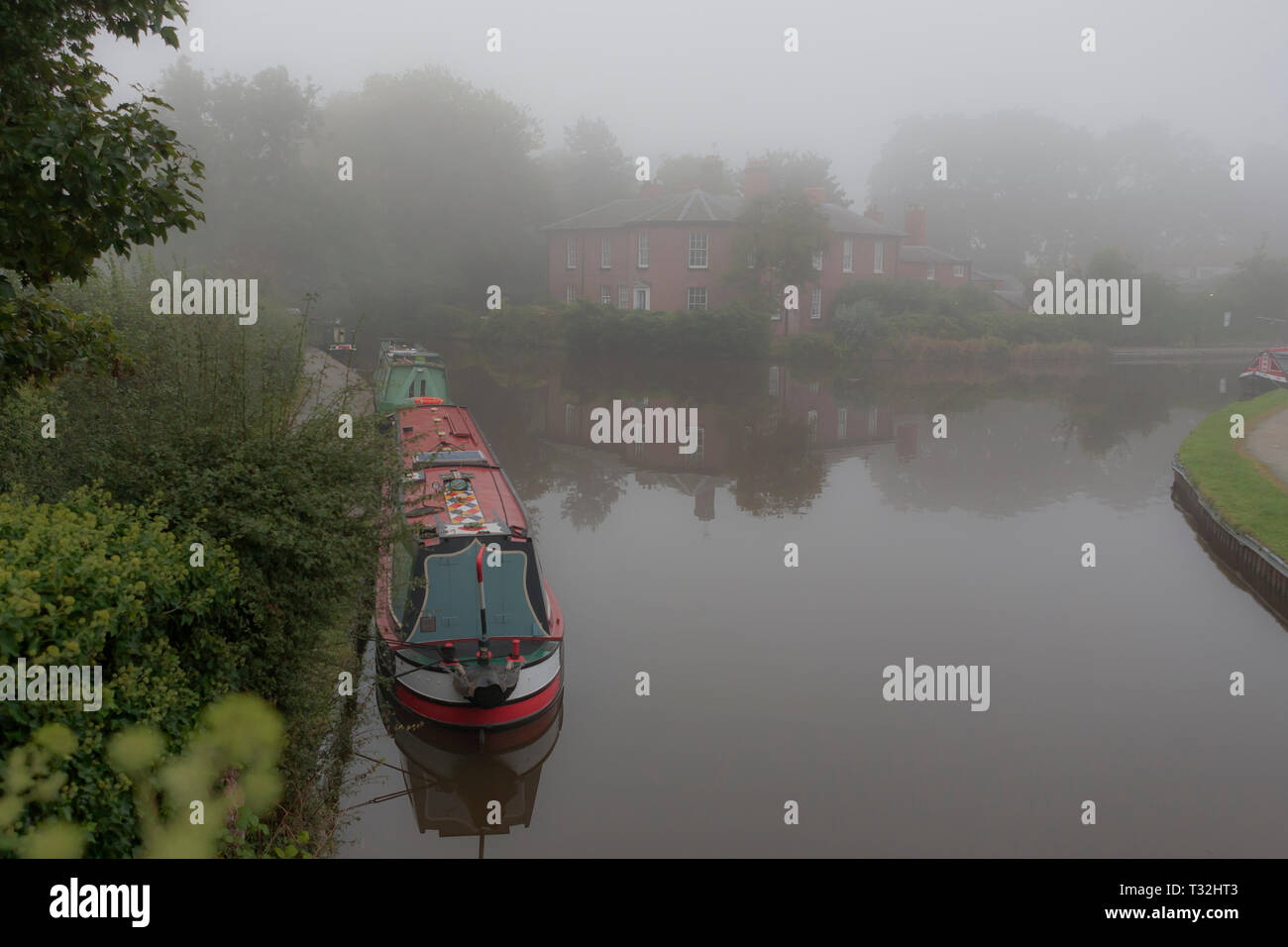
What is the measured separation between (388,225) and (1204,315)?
4593 centimetres

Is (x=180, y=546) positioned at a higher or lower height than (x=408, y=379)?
lower

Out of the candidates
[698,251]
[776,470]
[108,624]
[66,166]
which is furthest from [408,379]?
[698,251]

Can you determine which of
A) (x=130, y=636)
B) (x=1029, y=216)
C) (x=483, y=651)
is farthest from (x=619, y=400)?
(x=1029, y=216)

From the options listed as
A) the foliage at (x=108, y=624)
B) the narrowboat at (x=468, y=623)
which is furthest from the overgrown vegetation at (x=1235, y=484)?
the foliage at (x=108, y=624)

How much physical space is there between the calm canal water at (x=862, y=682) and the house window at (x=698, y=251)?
23.6 metres

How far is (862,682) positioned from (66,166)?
9352mm

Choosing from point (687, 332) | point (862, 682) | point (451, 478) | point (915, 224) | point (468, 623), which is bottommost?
point (862, 682)

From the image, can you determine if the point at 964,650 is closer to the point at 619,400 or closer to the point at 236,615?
the point at 236,615

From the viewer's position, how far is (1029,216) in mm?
83062

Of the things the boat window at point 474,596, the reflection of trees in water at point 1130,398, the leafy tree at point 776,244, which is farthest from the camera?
the leafy tree at point 776,244

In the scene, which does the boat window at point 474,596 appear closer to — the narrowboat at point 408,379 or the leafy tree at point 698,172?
the narrowboat at point 408,379

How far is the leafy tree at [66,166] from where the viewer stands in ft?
18.2

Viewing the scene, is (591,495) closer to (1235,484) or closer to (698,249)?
(1235,484)

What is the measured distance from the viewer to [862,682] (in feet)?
38.5
